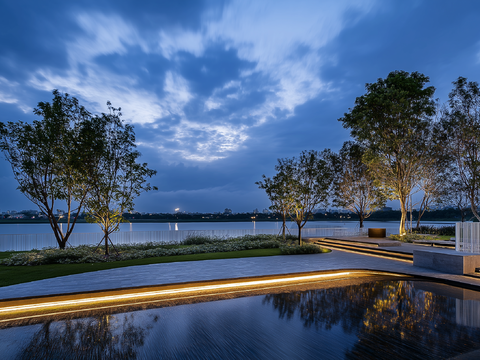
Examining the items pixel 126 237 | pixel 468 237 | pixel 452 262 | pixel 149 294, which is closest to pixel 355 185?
pixel 468 237

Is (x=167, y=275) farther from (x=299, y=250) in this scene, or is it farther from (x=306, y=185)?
(x=306, y=185)

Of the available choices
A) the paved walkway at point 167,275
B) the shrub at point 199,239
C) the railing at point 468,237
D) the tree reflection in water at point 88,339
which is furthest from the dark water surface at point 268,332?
the shrub at point 199,239

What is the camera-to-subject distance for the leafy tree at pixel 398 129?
16.0 meters

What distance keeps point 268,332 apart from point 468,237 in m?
8.00

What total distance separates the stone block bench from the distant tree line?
251 inches

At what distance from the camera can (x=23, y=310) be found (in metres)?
4.65

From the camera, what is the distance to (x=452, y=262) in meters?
7.43

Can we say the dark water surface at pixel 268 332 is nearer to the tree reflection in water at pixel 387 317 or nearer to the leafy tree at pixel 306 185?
the tree reflection in water at pixel 387 317

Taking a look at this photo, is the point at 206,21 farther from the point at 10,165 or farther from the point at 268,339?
the point at 268,339

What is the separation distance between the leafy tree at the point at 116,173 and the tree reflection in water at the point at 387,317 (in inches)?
376

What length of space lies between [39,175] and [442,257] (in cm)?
1791

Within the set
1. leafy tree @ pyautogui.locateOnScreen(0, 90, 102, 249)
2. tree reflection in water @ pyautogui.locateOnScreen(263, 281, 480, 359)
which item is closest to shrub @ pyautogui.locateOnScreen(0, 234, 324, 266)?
leafy tree @ pyautogui.locateOnScreen(0, 90, 102, 249)

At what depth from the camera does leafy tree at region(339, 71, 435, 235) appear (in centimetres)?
1603

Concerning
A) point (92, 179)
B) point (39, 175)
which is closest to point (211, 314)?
point (92, 179)
